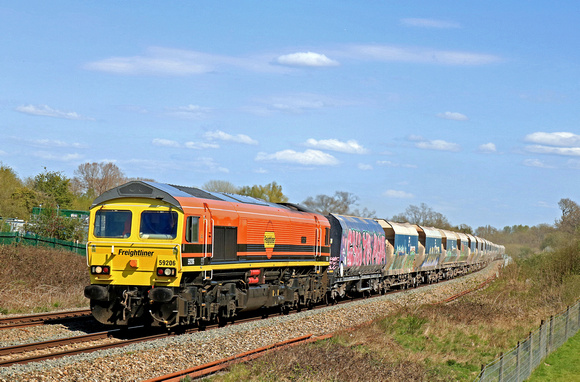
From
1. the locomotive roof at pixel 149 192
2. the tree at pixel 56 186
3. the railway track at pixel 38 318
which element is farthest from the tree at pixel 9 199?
the locomotive roof at pixel 149 192

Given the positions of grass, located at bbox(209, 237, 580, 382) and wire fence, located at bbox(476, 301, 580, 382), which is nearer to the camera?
wire fence, located at bbox(476, 301, 580, 382)

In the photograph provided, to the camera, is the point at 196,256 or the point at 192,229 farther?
the point at 196,256

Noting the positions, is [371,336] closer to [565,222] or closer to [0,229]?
[0,229]

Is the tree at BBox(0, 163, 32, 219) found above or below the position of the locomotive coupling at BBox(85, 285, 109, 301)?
above

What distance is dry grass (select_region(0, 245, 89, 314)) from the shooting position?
2134cm

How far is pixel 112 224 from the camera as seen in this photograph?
16.0 meters

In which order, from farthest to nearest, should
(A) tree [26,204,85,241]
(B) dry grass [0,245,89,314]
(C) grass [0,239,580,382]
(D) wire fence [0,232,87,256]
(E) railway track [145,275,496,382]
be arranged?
1. (A) tree [26,204,85,241]
2. (D) wire fence [0,232,87,256]
3. (B) dry grass [0,245,89,314]
4. (C) grass [0,239,580,382]
5. (E) railway track [145,275,496,382]

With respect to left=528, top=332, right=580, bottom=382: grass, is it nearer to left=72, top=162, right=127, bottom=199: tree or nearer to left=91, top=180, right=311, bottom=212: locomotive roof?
left=91, top=180, right=311, bottom=212: locomotive roof

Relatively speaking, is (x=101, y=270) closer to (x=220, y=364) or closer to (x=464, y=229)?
(x=220, y=364)

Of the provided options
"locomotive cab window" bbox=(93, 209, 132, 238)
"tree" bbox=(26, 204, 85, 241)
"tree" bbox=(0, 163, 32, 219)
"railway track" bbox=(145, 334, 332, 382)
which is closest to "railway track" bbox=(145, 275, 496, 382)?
"railway track" bbox=(145, 334, 332, 382)

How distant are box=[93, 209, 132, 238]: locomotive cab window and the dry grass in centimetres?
625

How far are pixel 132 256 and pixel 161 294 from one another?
1.33 meters

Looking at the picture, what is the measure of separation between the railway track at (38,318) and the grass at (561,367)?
42.3 feet

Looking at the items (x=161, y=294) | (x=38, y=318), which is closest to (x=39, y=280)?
(x=38, y=318)
